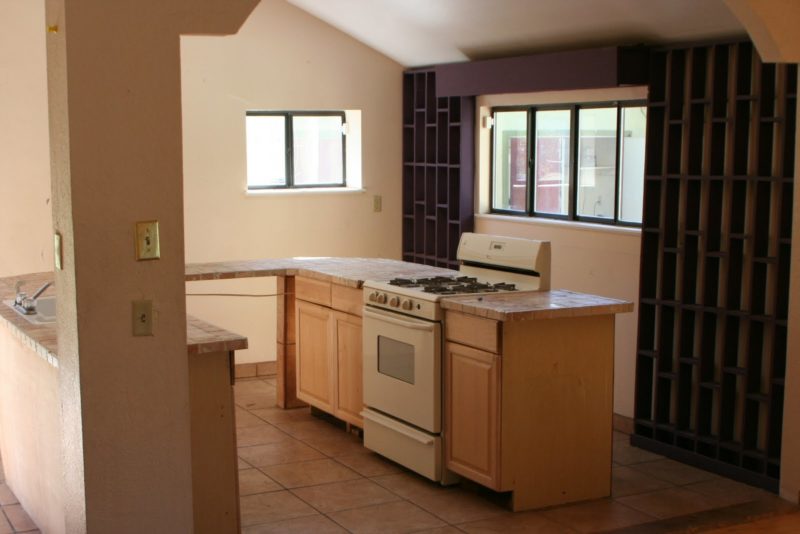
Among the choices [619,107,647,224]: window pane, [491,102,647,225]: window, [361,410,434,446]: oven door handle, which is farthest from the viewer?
[491,102,647,225]: window

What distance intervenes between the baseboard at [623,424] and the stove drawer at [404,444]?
1531mm

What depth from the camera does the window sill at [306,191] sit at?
754cm

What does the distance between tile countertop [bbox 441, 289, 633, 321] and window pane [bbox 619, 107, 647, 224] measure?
3.87 ft

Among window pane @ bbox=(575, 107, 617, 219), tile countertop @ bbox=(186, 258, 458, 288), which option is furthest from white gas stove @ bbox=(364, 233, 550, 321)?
window pane @ bbox=(575, 107, 617, 219)

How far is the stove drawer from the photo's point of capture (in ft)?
16.8

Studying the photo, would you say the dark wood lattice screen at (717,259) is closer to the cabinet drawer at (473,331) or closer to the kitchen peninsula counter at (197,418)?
the cabinet drawer at (473,331)

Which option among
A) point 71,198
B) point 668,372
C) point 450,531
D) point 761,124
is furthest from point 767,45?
point 71,198

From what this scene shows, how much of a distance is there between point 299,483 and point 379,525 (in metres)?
0.72

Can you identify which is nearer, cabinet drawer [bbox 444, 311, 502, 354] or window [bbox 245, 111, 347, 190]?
cabinet drawer [bbox 444, 311, 502, 354]

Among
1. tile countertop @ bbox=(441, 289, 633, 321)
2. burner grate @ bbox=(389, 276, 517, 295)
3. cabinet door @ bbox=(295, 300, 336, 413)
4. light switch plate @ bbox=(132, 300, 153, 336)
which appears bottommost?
cabinet door @ bbox=(295, 300, 336, 413)

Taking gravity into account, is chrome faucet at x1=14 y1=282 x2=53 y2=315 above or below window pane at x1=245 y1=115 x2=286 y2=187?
below

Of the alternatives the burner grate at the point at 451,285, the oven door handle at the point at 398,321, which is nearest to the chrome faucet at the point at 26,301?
the oven door handle at the point at 398,321

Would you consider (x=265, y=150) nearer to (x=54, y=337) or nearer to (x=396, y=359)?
(x=396, y=359)

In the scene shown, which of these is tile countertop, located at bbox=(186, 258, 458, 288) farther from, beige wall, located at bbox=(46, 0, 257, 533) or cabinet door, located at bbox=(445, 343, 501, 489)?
beige wall, located at bbox=(46, 0, 257, 533)
